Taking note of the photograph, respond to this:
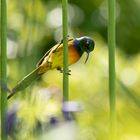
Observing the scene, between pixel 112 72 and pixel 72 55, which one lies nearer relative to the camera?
pixel 112 72

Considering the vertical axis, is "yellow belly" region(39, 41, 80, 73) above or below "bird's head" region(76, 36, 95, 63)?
below

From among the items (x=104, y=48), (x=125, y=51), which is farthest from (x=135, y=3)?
(x=104, y=48)

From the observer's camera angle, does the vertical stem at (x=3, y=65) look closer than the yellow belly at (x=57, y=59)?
Yes

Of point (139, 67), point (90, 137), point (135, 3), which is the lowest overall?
point (90, 137)

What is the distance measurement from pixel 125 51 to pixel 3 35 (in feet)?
3.84

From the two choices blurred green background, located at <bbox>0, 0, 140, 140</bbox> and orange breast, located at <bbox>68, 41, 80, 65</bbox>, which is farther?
orange breast, located at <bbox>68, 41, 80, 65</bbox>

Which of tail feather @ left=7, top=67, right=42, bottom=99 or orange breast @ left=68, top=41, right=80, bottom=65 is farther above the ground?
orange breast @ left=68, top=41, right=80, bottom=65

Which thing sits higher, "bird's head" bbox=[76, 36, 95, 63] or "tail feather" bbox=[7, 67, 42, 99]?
"bird's head" bbox=[76, 36, 95, 63]

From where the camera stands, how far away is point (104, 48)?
1426 mm

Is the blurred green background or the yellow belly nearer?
the blurred green background

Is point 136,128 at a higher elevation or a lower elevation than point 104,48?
lower

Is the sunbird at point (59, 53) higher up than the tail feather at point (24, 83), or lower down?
higher up

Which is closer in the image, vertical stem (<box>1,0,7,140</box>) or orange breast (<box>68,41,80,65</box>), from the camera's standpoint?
vertical stem (<box>1,0,7,140</box>)

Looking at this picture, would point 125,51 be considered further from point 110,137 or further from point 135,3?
point 110,137
